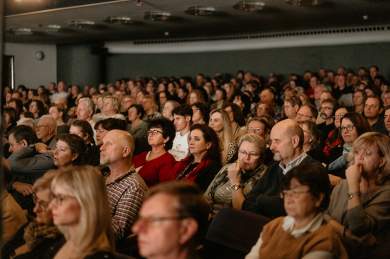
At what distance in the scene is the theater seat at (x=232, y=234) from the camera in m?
2.46

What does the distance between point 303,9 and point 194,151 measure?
4.29 metres

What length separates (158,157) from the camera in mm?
4027

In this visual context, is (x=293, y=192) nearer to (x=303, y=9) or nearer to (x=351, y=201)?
(x=351, y=201)

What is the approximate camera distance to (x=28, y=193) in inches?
A: 139

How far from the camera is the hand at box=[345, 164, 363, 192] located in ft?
8.16

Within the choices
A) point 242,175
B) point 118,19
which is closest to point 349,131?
point 242,175

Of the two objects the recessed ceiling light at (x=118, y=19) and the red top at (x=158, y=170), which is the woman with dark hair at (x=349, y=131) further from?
the recessed ceiling light at (x=118, y=19)

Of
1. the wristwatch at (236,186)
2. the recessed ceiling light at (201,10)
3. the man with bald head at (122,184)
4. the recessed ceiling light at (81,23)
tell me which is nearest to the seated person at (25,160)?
the man with bald head at (122,184)

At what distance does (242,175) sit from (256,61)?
25.7ft

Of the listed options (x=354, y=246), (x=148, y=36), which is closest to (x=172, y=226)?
(x=354, y=246)

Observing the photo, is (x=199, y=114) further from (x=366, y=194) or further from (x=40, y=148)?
(x=366, y=194)

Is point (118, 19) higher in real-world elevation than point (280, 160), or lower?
higher

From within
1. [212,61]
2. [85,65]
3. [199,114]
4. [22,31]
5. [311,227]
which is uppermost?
[22,31]

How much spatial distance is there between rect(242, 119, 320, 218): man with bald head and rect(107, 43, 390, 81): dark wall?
6.51 m
